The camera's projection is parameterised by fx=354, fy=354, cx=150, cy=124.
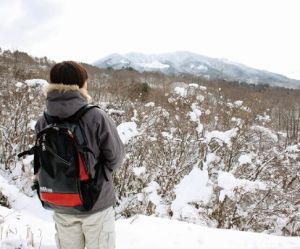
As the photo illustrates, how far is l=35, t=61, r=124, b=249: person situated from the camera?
2.16 metres

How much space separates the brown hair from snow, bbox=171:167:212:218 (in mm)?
2881

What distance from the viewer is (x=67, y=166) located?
2.11m

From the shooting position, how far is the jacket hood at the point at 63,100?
2.15 meters

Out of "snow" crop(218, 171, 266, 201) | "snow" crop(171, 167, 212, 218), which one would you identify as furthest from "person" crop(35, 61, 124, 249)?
"snow" crop(171, 167, 212, 218)

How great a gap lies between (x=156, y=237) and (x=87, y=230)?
1095mm

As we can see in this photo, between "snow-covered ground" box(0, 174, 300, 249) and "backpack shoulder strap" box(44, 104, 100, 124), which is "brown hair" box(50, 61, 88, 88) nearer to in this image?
"backpack shoulder strap" box(44, 104, 100, 124)

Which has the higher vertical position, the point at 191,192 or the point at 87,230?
the point at 87,230

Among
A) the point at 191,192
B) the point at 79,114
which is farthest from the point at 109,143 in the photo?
the point at 191,192

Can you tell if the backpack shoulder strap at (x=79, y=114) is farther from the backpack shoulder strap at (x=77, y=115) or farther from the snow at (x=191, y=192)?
the snow at (x=191, y=192)

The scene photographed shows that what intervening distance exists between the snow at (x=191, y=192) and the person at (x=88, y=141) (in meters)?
2.41

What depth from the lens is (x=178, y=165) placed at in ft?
21.5

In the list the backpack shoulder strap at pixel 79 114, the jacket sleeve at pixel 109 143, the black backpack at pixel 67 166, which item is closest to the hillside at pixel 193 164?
the black backpack at pixel 67 166

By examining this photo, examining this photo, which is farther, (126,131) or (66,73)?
→ (126,131)

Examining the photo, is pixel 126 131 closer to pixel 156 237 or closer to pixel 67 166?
pixel 156 237
